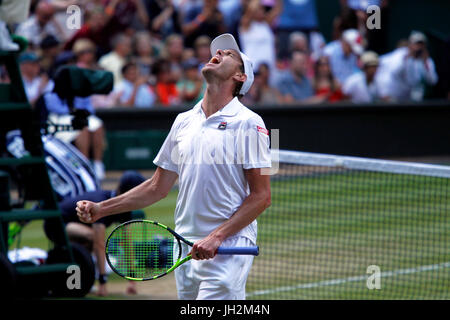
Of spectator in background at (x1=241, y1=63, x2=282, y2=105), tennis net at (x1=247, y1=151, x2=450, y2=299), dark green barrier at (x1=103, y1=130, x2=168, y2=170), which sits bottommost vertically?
tennis net at (x1=247, y1=151, x2=450, y2=299)

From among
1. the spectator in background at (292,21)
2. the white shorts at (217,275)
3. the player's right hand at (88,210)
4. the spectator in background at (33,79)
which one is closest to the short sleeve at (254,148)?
the white shorts at (217,275)

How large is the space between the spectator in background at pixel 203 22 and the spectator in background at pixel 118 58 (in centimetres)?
207

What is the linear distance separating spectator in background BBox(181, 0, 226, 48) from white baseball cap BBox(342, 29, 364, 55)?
2602 mm

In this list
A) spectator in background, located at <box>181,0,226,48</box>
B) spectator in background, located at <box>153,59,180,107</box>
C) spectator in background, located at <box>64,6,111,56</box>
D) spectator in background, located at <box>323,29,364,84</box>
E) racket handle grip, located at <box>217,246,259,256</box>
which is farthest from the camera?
spectator in background, located at <box>323,29,364,84</box>

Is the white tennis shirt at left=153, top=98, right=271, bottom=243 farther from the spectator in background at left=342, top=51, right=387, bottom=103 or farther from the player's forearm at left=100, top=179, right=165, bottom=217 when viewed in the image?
the spectator in background at left=342, top=51, right=387, bottom=103

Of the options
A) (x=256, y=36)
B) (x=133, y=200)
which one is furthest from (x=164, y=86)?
(x=133, y=200)

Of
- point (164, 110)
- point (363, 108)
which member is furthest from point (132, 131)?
point (363, 108)

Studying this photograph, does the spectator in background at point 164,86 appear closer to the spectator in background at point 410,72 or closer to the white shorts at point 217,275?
the spectator in background at point 410,72

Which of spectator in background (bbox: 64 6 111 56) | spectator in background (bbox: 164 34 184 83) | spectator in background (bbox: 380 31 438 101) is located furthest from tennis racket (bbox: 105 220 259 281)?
spectator in background (bbox: 380 31 438 101)

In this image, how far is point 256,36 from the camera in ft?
57.6

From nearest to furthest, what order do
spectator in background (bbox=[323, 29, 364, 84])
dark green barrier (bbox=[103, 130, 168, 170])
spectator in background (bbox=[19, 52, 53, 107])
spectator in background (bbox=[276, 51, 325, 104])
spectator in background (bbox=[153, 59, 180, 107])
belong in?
spectator in background (bbox=[19, 52, 53, 107])
dark green barrier (bbox=[103, 130, 168, 170])
spectator in background (bbox=[153, 59, 180, 107])
spectator in background (bbox=[276, 51, 325, 104])
spectator in background (bbox=[323, 29, 364, 84])

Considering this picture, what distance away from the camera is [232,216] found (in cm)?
517

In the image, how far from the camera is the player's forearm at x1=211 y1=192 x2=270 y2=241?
16.7 feet

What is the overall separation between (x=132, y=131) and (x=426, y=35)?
7.75 metres
